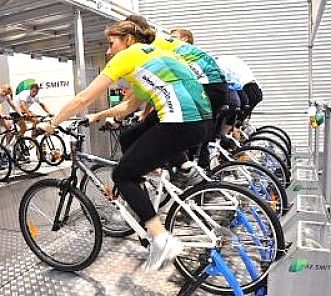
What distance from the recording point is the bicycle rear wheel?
282 centimetres

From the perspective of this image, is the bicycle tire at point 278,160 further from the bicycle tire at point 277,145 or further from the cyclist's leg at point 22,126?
the cyclist's leg at point 22,126

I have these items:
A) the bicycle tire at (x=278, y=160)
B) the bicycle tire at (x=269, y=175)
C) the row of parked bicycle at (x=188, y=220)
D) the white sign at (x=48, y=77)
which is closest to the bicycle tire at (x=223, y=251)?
the row of parked bicycle at (x=188, y=220)

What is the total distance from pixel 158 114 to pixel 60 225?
1233 millimetres

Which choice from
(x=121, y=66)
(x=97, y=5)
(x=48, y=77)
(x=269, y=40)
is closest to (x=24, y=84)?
(x=48, y=77)

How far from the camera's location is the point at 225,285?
8.64 ft

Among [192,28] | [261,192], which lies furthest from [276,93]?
[261,192]

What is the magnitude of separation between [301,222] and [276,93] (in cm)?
743

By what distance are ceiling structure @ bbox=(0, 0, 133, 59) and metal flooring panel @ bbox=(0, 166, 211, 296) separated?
282 centimetres

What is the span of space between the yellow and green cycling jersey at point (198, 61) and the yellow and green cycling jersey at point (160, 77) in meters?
0.97

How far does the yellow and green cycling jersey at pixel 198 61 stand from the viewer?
3.34m

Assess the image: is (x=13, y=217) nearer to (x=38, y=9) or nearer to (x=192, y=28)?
(x=38, y=9)

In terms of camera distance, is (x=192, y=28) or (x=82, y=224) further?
(x=192, y=28)

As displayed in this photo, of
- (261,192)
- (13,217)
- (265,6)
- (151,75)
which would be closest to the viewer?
(151,75)

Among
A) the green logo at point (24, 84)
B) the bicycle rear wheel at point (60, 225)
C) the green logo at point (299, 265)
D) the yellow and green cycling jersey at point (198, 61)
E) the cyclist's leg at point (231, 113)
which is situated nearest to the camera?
the green logo at point (299, 265)
